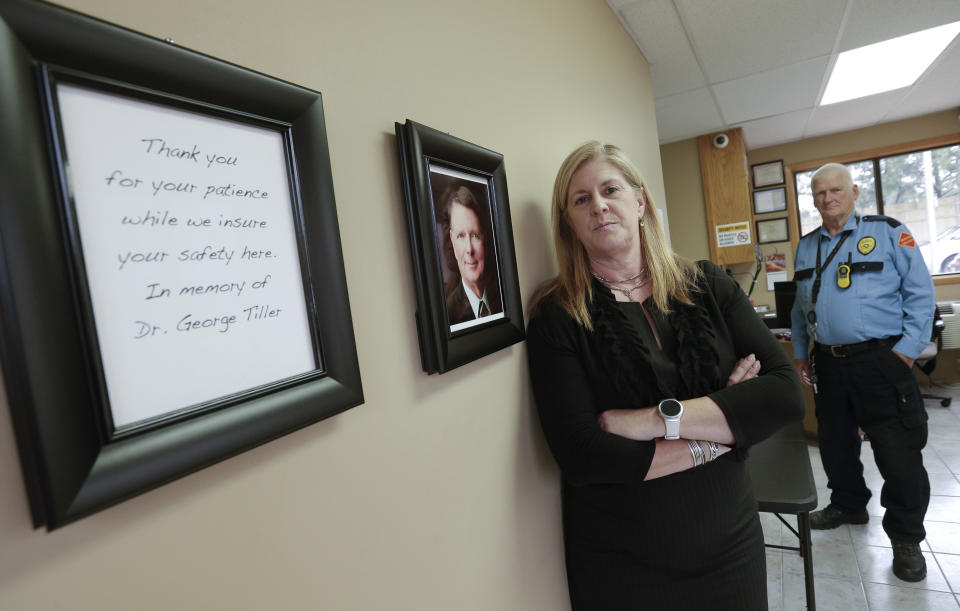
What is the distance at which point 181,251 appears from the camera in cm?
46

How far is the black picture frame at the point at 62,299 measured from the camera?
35cm

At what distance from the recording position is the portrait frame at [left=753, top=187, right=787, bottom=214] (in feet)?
18.1

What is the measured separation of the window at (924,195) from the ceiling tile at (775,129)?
761 millimetres

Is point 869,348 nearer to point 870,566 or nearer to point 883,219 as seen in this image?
point 883,219

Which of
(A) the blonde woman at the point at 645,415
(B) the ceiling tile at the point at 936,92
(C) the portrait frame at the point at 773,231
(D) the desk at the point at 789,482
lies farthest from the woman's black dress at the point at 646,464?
(C) the portrait frame at the point at 773,231

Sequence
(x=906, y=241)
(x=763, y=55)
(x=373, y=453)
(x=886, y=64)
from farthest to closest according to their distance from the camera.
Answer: (x=886, y=64)
(x=763, y=55)
(x=906, y=241)
(x=373, y=453)

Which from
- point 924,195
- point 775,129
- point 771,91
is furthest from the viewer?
point 924,195

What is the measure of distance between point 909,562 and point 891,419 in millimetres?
634

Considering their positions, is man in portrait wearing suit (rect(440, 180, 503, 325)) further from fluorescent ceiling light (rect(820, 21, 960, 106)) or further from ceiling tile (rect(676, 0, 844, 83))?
fluorescent ceiling light (rect(820, 21, 960, 106))

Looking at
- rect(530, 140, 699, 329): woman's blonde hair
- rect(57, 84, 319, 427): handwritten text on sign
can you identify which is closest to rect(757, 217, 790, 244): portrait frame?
rect(530, 140, 699, 329): woman's blonde hair

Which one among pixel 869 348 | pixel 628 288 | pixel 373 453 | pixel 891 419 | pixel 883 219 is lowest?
pixel 891 419

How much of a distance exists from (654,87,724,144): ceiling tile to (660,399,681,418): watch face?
325cm

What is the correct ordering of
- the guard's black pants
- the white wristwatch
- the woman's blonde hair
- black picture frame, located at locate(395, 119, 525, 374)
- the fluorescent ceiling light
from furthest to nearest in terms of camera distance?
1. the fluorescent ceiling light
2. the guard's black pants
3. the woman's blonde hair
4. the white wristwatch
5. black picture frame, located at locate(395, 119, 525, 374)

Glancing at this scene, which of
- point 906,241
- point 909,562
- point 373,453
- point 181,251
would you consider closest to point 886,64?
point 906,241
